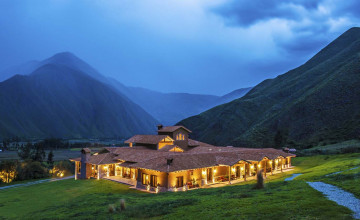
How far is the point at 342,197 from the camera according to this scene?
60.6ft

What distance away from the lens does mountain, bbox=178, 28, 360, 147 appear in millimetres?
92750

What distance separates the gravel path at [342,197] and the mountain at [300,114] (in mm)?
70746

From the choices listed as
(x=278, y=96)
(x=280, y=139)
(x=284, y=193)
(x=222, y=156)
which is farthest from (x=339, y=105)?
(x=284, y=193)

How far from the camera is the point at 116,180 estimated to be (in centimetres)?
4734

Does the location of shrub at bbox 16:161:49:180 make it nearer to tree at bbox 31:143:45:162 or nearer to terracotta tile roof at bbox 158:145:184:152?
tree at bbox 31:143:45:162

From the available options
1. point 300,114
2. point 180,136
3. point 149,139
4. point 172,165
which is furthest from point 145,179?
point 300,114

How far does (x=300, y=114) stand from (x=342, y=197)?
97.3 m

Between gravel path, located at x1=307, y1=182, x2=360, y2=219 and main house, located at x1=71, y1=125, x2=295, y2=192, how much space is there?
19.6m

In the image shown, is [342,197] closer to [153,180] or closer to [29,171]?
[153,180]

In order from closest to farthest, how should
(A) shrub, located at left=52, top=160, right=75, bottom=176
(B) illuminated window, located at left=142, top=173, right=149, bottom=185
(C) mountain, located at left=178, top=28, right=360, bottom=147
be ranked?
1. (B) illuminated window, located at left=142, top=173, right=149, bottom=185
2. (A) shrub, located at left=52, top=160, right=75, bottom=176
3. (C) mountain, located at left=178, top=28, right=360, bottom=147

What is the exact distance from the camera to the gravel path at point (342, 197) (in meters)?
15.7

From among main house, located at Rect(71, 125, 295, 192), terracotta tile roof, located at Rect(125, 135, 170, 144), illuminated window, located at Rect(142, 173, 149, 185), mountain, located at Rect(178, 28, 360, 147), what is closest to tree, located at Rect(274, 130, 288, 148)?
mountain, located at Rect(178, 28, 360, 147)

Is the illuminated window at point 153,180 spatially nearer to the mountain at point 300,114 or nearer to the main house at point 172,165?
the main house at point 172,165

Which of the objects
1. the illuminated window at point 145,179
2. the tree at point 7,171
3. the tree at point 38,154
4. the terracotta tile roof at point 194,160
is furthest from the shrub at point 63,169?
the terracotta tile roof at point 194,160
